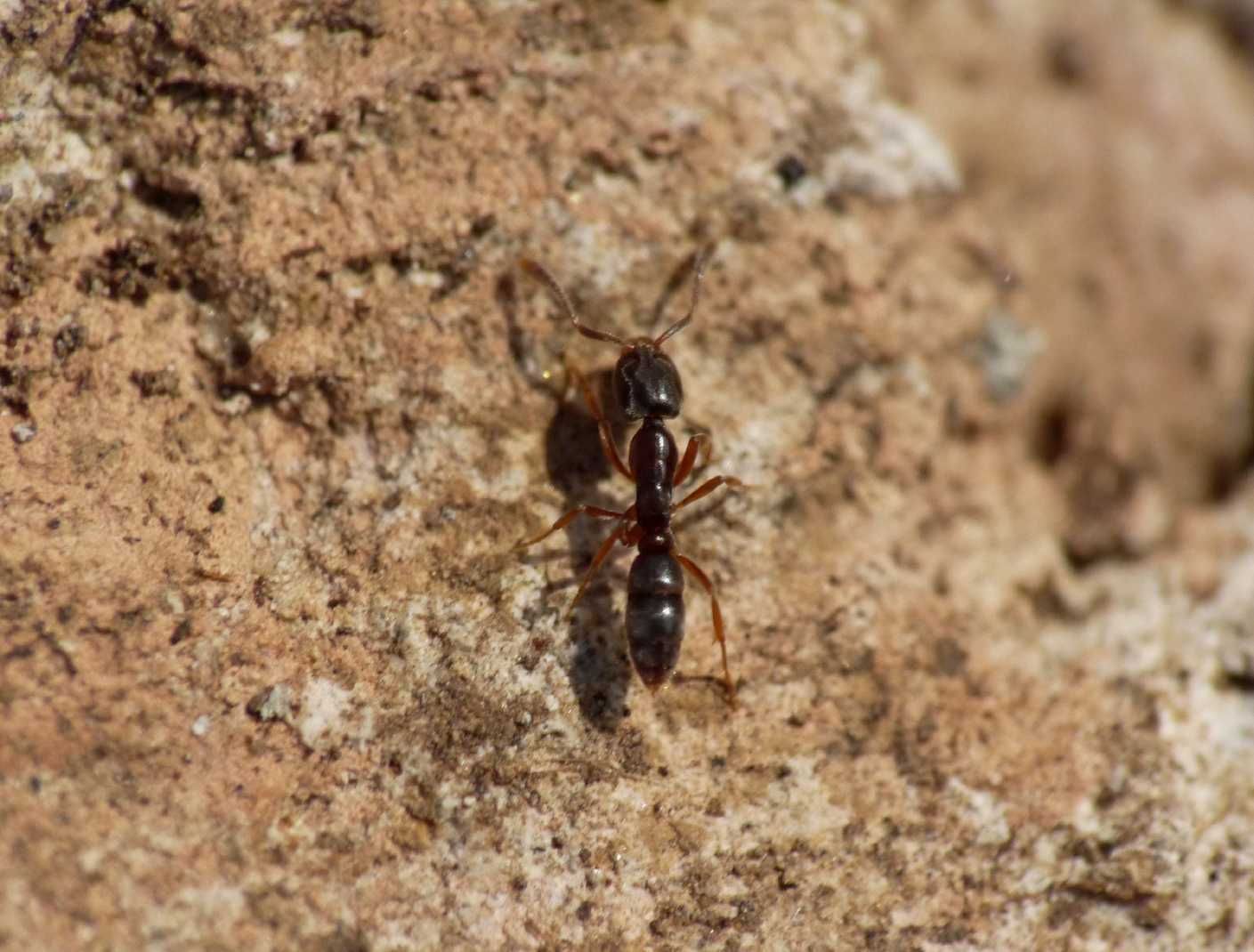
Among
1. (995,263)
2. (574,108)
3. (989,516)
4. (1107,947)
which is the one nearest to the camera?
(1107,947)

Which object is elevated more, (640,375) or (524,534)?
(640,375)

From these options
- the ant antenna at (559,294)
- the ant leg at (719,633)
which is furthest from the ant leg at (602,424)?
the ant leg at (719,633)

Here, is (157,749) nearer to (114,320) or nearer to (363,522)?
(363,522)

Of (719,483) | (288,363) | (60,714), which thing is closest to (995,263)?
(719,483)

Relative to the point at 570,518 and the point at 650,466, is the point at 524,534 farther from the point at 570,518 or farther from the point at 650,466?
the point at 650,466

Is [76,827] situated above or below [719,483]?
below

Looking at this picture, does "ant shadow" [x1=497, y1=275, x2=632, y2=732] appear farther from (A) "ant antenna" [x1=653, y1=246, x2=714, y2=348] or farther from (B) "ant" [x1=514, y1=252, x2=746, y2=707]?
(A) "ant antenna" [x1=653, y1=246, x2=714, y2=348]

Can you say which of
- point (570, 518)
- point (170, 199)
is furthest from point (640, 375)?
point (170, 199)
